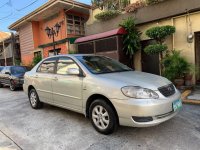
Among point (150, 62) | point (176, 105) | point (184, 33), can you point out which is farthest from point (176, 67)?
point (176, 105)

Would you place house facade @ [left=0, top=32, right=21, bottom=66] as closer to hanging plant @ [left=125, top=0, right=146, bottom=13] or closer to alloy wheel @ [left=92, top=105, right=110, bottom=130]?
hanging plant @ [left=125, top=0, right=146, bottom=13]

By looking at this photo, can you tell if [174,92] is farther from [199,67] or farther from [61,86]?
[199,67]

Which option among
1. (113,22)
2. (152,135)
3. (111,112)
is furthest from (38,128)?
(113,22)

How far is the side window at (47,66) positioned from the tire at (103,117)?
1874 mm

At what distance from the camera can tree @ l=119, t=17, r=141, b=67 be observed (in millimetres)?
9727

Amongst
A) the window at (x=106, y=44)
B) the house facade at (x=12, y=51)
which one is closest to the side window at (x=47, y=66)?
the window at (x=106, y=44)

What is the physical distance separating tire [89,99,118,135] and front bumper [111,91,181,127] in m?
0.16

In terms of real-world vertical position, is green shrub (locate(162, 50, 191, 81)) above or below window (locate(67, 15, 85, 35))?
below

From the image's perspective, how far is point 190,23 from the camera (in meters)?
8.18

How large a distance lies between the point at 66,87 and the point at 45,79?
1.02m

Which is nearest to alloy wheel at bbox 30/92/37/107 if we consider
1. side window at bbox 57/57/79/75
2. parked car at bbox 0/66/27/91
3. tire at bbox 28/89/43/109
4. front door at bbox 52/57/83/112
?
tire at bbox 28/89/43/109

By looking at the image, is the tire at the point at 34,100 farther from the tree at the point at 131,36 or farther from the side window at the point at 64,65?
the tree at the point at 131,36

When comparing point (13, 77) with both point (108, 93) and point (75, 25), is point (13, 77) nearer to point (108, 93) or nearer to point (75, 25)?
point (75, 25)

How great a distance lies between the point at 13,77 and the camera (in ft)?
34.6
